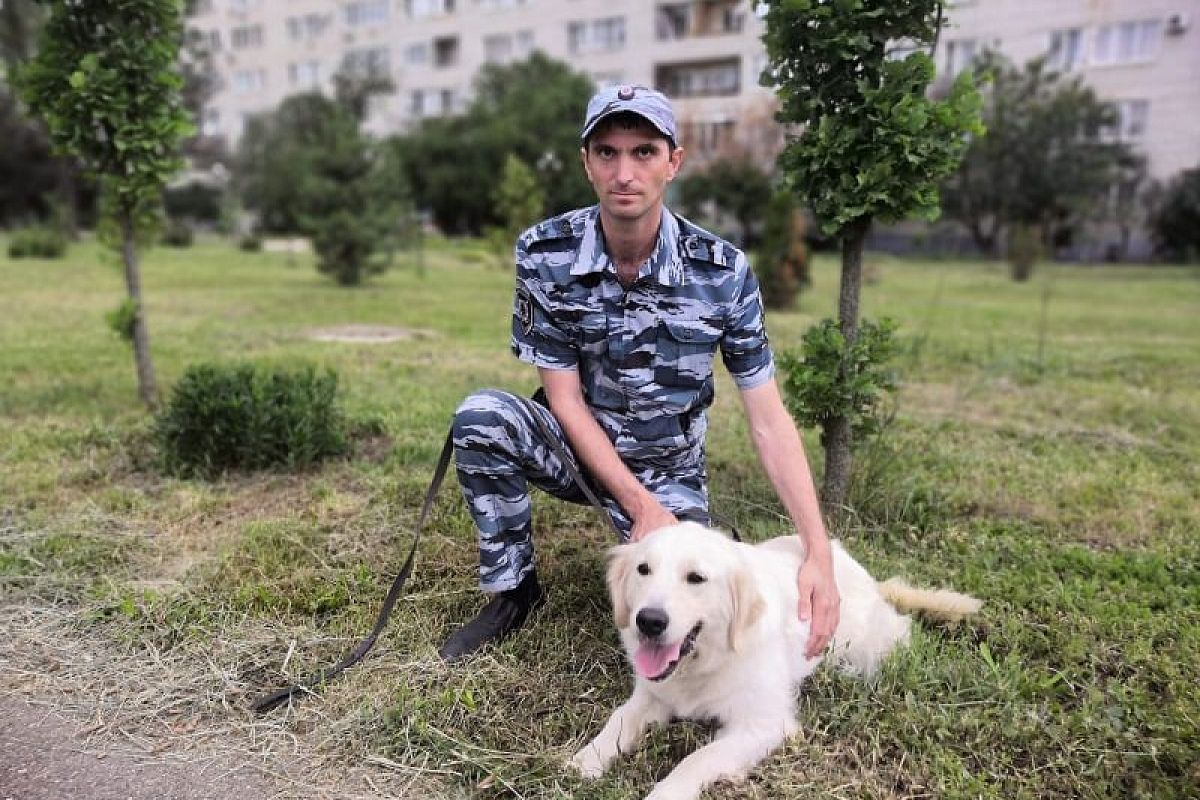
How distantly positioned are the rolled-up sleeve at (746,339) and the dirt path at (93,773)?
1.99 meters

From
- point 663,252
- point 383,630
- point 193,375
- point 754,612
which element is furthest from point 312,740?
point 193,375

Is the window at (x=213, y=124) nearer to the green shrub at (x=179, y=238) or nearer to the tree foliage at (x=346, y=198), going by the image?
the green shrub at (x=179, y=238)

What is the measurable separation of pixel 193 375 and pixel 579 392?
8.93ft

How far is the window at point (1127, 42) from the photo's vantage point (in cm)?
3030

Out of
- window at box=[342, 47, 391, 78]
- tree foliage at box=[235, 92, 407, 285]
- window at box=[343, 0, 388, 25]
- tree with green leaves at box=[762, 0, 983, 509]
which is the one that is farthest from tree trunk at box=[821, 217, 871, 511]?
window at box=[343, 0, 388, 25]

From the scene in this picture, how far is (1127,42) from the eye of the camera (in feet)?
101

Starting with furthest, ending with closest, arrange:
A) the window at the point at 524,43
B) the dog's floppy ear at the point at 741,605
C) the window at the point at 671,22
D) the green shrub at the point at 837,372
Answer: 1. the window at the point at 524,43
2. the window at the point at 671,22
3. the green shrub at the point at 837,372
4. the dog's floppy ear at the point at 741,605

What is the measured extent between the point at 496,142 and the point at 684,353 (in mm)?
34336

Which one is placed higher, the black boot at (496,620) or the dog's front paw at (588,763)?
the black boot at (496,620)

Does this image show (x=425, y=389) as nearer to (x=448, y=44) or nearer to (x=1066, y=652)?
(x=1066, y=652)

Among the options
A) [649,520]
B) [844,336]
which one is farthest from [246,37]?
[649,520]

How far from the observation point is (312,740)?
2707 mm

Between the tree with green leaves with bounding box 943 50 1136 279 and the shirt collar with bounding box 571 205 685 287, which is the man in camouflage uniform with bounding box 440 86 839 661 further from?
the tree with green leaves with bounding box 943 50 1136 279

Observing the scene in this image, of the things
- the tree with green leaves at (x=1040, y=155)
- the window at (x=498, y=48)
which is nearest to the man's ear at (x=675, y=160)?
the tree with green leaves at (x=1040, y=155)
